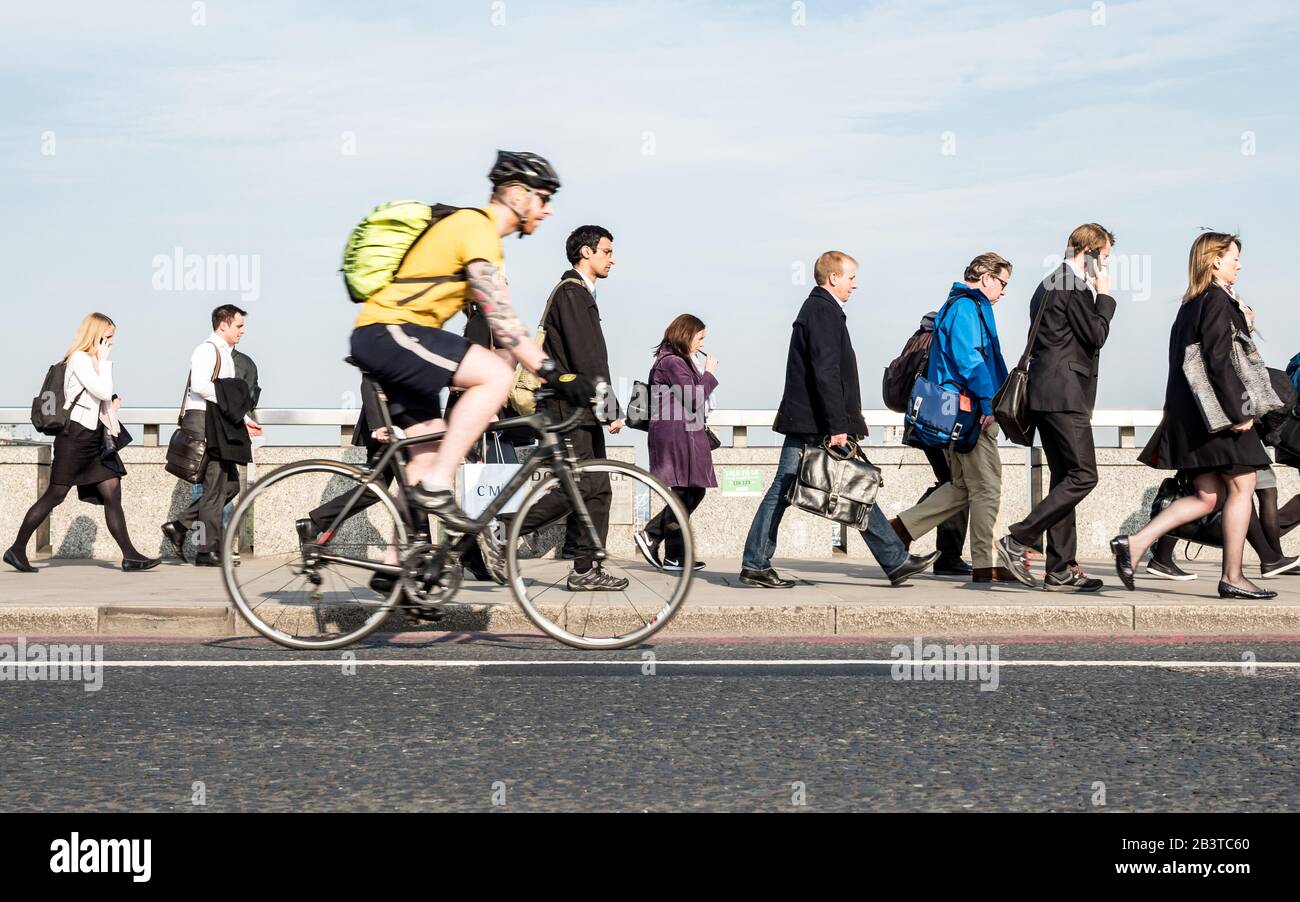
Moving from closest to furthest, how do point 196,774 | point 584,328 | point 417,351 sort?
point 196,774, point 417,351, point 584,328

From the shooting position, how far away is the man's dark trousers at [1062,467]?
866cm

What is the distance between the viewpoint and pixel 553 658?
662 centimetres

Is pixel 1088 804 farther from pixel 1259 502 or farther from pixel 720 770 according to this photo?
pixel 1259 502

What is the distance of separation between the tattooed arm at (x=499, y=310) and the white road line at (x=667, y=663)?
129 cm

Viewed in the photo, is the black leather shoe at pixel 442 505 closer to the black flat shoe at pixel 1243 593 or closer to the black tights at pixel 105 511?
the black flat shoe at pixel 1243 593

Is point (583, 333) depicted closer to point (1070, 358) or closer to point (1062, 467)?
point (1070, 358)

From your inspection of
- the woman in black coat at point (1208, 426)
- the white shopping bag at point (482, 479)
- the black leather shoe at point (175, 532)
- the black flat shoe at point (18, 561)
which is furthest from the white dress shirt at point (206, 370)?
the woman in black coat at point (1208, 426)

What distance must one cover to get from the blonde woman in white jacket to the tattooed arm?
557cm

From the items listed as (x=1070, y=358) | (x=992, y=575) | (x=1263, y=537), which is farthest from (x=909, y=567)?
(x=1263, y=537)

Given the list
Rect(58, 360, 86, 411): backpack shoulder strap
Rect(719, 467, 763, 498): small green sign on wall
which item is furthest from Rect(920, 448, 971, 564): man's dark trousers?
Rect(58, 360, 86, 411): backpack shoulder strap

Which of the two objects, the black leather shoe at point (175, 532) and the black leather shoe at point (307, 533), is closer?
the black leather shoe at point (307, 533)

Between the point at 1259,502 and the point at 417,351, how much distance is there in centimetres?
695
